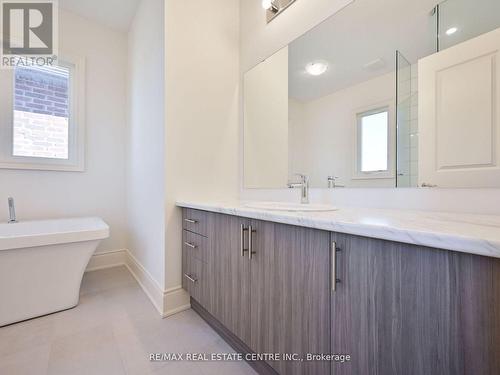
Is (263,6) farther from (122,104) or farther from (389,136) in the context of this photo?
(122,104)

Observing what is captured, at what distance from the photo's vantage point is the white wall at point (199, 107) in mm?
1694

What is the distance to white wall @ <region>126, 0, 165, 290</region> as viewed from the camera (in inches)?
68.7

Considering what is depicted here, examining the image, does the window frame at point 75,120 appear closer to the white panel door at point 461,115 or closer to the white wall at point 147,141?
the white wall at point 147,141

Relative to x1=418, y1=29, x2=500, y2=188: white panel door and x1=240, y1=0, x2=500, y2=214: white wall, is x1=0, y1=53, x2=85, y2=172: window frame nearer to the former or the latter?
x1=240, y1=0, x2=500, y2=214: white wall

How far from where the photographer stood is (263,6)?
5.77 ft

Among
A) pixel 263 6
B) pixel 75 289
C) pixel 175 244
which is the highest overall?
pixel 263 6

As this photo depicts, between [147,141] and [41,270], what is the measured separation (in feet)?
3.88

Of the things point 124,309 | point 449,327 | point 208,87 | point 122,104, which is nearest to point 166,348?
point 124,309

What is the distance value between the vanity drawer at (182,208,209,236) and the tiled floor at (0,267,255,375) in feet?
2.08

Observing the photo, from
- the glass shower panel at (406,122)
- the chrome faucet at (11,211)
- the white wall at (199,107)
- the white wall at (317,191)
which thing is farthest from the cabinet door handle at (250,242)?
the chrome faucet at (11,211)

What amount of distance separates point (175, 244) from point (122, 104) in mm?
1952

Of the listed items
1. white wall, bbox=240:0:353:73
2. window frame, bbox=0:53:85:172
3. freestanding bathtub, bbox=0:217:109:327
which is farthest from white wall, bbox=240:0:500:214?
window frame, bbox=0:53:85:172

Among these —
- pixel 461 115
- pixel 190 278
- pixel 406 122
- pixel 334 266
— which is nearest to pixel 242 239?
pixel 334 266

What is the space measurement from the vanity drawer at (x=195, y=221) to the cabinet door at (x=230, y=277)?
0.38ft
